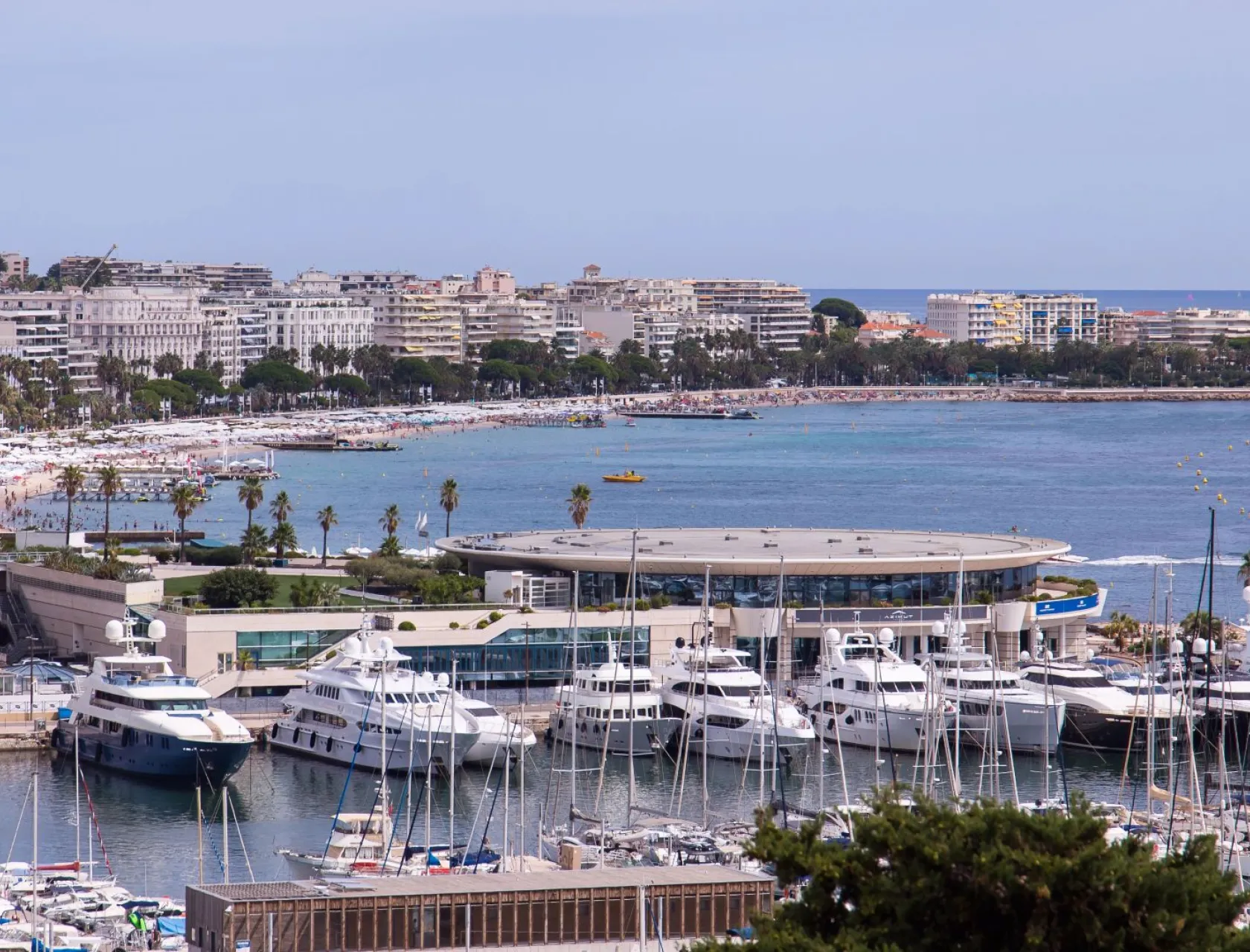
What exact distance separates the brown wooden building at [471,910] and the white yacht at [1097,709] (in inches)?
873

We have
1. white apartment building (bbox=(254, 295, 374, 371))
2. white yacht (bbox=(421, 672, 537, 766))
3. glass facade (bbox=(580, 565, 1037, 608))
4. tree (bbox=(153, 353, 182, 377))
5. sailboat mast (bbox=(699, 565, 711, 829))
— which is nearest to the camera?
sailboat mast (bbox=(699, 565, 711, 829))

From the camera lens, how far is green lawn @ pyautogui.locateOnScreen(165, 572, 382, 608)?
50125mm

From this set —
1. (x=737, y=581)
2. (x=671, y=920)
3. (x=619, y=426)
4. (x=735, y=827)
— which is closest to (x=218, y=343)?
(x=619, y=426)

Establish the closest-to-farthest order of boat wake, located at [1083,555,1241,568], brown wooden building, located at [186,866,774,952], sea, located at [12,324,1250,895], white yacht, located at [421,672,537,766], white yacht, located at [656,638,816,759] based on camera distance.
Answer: brown wooden building, located at [186,866,774,952] → sea, located at [12,324,1250,895] → white yacht, located at [421,672,537,766] → white yacht, located at [656,638,816,759] → boat wake, located at [1083,555,1241,568]

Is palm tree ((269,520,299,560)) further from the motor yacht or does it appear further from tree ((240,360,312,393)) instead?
tree ((240,360,312,393))

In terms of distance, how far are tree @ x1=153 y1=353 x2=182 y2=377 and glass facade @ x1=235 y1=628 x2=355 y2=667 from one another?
12674 centimetres

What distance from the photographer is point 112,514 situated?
98250mm

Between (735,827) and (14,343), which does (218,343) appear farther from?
(735,827)

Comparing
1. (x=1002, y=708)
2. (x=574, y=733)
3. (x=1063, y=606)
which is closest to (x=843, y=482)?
(x=1063, y=606)

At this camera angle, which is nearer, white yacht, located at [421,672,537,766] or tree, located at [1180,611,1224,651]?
white yacht, located at [421,672,537,766]

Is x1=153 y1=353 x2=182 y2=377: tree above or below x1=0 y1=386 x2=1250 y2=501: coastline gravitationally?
above

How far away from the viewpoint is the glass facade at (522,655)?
46.4 meters

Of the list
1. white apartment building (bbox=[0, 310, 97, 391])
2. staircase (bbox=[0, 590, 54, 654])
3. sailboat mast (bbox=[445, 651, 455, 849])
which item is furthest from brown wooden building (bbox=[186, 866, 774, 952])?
white apartment building (bbox=[0, 310, 97, 391])

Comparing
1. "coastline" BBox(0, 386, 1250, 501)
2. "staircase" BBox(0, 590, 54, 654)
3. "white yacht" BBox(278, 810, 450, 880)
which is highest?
"staircase" BBox(0, 590, 54, 654)
